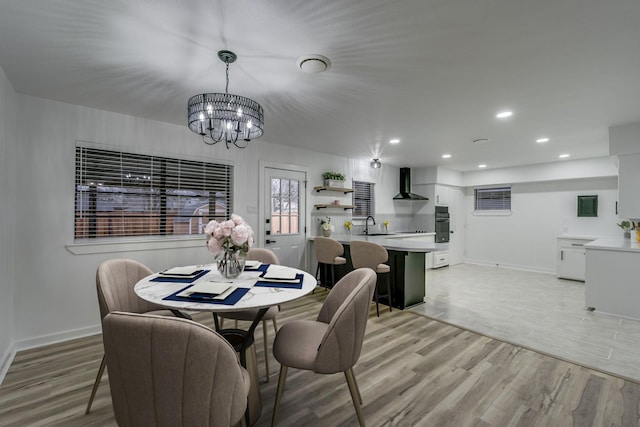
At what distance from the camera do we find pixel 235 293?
161cm

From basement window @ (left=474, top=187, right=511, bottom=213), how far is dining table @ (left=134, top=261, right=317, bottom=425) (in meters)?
6.45

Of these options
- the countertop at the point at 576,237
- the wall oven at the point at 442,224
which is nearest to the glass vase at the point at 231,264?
the wall oven at the point at 442,224

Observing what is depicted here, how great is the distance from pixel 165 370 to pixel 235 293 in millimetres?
633

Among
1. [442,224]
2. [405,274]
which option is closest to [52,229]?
[405,274]

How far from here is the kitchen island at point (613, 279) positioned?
3.30 meters

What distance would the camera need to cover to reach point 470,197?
7.33 m

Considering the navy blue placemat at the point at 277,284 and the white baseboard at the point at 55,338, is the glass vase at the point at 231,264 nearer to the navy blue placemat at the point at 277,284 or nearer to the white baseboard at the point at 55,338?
the navy blue placemat at the point at 277,284

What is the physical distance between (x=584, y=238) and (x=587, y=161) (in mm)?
1467

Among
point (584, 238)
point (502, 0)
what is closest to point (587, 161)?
point (584, 238)

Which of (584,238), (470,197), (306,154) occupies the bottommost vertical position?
(584,238)

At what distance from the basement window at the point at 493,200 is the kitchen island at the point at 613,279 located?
10.5 ft

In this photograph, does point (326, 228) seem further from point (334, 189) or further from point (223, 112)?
point (223, 112)

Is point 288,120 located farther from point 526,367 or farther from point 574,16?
point 526,367

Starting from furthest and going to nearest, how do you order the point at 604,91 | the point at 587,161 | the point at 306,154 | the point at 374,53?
the point at 587,161, the point at 306,154, the point at 604,91, the point at 374,53
